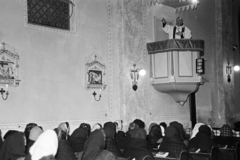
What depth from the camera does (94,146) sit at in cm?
422

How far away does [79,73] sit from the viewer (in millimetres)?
9711

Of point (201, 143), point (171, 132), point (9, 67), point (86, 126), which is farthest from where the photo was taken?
point (86, 126)

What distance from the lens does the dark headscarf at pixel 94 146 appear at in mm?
4148

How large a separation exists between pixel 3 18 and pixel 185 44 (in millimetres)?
5531

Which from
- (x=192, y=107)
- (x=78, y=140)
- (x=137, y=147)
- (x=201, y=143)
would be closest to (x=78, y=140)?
(x=78, y=140)

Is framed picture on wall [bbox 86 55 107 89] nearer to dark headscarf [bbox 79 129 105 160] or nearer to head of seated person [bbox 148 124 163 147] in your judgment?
head of seated person [bbox 148 124 163 147]

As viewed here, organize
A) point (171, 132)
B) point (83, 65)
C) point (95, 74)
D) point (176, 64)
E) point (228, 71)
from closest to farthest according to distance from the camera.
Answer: point (171, 132) → point (83, 65) → point (95, 74) → point (176, 64) → point (228, 71)

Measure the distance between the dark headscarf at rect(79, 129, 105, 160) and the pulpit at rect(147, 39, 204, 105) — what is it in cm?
684

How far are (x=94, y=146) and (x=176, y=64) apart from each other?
7152mm

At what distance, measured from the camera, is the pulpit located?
10.9 meters

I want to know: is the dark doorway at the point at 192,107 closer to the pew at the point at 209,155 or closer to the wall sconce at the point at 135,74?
the wall sconce at the point at 135,74

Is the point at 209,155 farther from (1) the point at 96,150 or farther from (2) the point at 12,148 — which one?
(2) the point at 12,148

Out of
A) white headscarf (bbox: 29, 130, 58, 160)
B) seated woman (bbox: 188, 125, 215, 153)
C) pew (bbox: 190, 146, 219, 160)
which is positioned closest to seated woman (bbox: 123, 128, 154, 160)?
pew (bbox: 190, 146, 219, 160)

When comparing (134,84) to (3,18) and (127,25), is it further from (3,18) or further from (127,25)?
(3,18)
